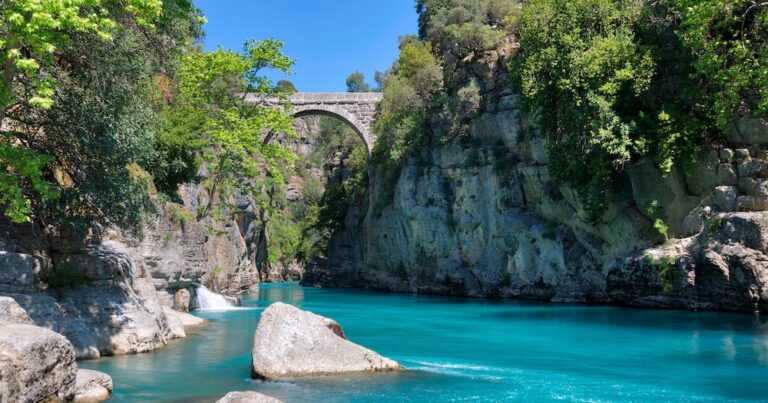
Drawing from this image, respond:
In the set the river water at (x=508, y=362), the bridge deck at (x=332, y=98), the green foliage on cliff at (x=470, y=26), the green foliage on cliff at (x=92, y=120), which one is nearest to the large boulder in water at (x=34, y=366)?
the river water at (x=508, y=362)

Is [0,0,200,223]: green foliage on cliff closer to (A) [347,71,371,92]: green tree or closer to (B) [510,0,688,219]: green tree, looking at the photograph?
(B) [510,0,688,219]: green tree

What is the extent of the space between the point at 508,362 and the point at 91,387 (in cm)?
814

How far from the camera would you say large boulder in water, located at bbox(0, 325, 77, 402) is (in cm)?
796

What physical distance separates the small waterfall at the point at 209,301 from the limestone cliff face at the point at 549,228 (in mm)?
14319

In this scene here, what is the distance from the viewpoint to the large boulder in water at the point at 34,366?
796cm

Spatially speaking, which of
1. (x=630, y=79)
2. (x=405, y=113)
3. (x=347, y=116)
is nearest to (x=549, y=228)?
(x=630, y=79)

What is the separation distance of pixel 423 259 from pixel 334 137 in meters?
29.4

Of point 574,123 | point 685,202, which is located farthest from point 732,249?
point 574,123

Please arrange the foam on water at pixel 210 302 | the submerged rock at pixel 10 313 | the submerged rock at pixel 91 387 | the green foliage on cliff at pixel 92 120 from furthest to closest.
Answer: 1. the foam on water at pixel 210 302
2. the green foliage on cliff at pixel 92 120
3. the submerged rock at pixel 10 313
4. the submerged rock at pixel 91 387

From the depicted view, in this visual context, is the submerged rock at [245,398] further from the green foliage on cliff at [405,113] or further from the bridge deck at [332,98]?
the bridge deck at [332,98]

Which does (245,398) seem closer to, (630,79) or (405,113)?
(630,79)

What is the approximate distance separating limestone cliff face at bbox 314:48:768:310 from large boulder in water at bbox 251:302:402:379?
50.8 ft

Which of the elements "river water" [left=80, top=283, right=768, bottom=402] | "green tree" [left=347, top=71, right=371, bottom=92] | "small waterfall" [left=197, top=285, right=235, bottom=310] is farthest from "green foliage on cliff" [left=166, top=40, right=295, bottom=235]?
"green tree" [left=347, top=71, right=371, bottom=92]

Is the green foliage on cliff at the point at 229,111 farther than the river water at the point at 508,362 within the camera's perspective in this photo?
Yes
